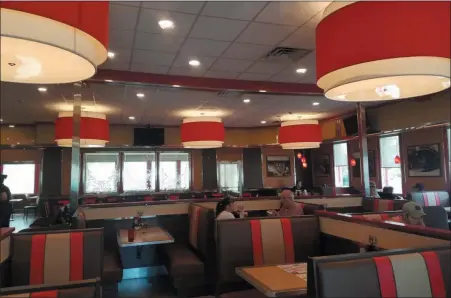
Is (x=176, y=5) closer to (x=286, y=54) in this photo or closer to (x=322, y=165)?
(x=286, y=54)

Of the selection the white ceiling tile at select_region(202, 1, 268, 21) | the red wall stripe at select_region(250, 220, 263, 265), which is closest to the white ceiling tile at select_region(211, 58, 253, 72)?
the white ceiling tile at select_region(202, 1, 268, 21)

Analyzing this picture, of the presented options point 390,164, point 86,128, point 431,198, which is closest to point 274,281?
point 86,128

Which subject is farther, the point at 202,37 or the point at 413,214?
the point at 202,37

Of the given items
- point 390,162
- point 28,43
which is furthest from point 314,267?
point 390,162

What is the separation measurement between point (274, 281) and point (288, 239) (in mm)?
1185

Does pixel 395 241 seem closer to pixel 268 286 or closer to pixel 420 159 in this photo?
pixel 268 286

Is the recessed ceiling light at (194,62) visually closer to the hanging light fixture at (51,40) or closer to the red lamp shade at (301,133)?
the red lamp shade at (301,133)

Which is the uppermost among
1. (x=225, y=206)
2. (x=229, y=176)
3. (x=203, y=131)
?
(x=203, y=131)

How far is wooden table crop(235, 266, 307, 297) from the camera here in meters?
2.19

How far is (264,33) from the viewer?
4.33 meters

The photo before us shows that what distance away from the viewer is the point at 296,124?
25.4 ft

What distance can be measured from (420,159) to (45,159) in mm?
10990

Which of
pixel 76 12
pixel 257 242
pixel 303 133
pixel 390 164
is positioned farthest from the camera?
pixel 390 164

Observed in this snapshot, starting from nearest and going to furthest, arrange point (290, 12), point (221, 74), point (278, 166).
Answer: point (290, 12), point (221, 74), point (278, 166)
